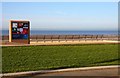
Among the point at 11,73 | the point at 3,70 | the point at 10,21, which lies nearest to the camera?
the point at 11,73

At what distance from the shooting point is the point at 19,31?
105 feet

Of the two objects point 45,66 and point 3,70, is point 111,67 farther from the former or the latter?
point 3,70

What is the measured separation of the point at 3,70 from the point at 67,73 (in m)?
2.82

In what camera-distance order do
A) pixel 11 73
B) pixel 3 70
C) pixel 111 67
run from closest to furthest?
pixel 11 73 < pixel 3 70 < pixel 111 67

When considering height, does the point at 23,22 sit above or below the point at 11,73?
above

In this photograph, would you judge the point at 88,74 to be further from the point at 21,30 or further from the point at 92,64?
the point at 21,30

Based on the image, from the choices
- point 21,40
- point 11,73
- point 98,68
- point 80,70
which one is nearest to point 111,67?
point 98,68

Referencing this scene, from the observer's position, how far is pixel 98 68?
536 inches

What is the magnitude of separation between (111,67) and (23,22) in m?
19.4

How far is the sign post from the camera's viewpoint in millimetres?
31672

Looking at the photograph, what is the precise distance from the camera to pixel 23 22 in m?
32.1

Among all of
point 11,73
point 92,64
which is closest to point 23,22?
point 92,64

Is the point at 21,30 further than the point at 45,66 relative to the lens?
Yes

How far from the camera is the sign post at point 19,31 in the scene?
1247 inches
